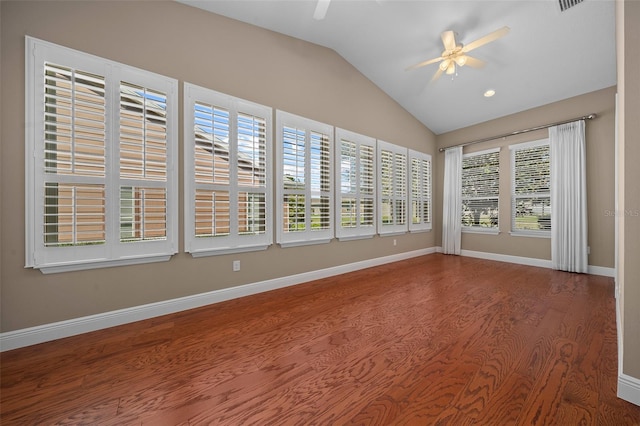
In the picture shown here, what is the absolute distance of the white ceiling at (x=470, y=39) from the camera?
2.86 metres

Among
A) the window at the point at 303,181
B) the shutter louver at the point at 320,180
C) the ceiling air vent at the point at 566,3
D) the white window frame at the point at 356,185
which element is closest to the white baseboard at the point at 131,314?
the window at the point at 303,181

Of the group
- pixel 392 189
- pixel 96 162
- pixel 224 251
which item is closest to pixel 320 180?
pixel 224 251

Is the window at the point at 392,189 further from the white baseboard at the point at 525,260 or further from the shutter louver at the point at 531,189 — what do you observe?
the shutter louver at the point at 531,189

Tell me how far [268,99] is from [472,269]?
4276 mm

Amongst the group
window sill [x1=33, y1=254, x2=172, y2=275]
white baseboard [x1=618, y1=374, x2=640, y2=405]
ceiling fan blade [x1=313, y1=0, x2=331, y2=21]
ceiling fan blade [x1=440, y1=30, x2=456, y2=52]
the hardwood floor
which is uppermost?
ceiling fan blade [x1=440, y1=30, x2=456, y2=52]

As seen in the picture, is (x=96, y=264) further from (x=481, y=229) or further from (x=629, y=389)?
(x=481, y=229)

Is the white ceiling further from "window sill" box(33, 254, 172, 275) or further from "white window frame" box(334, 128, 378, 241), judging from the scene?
"window sill" box(33, 254, 172, 275)

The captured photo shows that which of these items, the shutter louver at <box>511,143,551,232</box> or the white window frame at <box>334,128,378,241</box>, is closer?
the white window frame at <box>334,128,378,241</box>

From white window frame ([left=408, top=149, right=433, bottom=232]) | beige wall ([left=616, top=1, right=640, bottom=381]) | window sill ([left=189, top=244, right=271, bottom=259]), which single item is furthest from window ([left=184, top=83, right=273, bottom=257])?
white window frame ([left=408, top=149, right=433, bottom=232])

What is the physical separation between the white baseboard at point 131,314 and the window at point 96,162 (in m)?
0.46

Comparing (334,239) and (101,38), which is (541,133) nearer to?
(334,239)

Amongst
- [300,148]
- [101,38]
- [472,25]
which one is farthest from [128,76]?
[472,25]

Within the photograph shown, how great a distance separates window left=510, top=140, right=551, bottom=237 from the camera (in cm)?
443

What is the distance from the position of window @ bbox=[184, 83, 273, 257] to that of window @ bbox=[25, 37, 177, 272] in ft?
0.60
